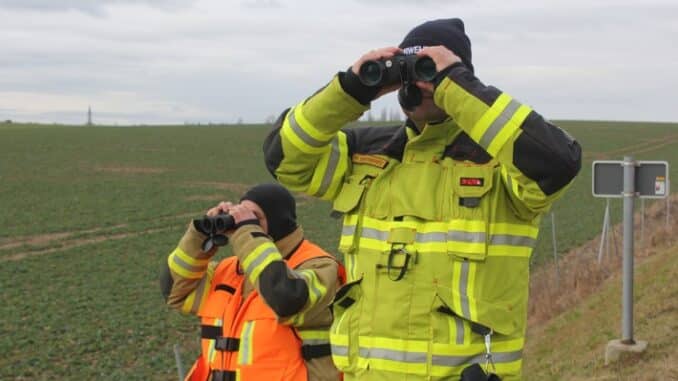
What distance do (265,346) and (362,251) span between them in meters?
0.98

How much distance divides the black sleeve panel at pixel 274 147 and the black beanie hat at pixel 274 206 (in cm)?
63

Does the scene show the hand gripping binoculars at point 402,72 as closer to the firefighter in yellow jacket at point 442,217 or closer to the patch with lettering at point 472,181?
the firefighter in yellow jacket at point 442,217

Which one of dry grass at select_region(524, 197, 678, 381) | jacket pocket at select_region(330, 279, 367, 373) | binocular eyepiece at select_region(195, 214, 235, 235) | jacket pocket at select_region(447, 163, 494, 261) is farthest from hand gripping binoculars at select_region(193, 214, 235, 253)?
dry grass at select_region(524, 197, 678, 381)

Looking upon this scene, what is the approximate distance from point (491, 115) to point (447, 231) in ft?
1.35

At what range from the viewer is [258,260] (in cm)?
326

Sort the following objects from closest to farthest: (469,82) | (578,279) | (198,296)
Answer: (469,82), (198,296), (578,279)

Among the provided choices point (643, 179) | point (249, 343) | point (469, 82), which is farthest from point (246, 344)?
point (643, 179)

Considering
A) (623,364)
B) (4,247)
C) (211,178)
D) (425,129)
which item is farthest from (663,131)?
(425,129)

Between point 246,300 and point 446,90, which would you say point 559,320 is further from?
point 446,90

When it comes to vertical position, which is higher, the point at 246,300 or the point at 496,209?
the point at 496,209

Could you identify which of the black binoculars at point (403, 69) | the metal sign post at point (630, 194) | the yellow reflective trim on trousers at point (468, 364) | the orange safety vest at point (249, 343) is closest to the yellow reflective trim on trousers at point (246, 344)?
the orange safety vest at point (249, 343)

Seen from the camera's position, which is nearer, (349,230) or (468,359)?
(468,359)

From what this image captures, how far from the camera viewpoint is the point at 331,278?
359cm

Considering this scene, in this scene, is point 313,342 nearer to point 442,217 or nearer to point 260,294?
point 260,294
